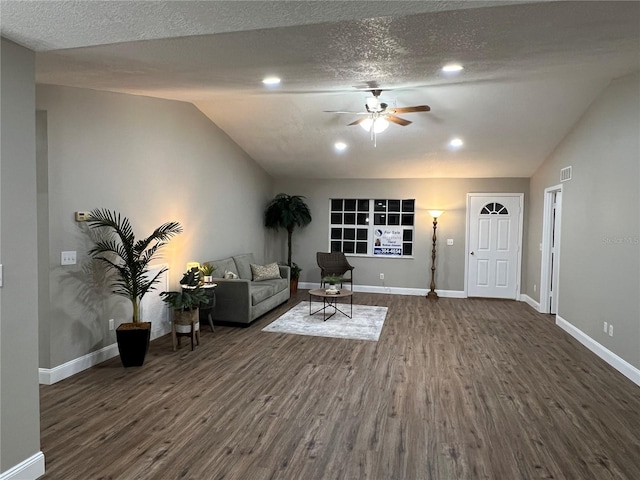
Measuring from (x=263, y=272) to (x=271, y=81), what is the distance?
3.92 m

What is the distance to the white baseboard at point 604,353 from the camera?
3.75 metres

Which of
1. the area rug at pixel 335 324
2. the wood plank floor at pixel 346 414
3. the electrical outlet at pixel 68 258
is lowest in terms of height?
the wood plank floor at pixel 346 414

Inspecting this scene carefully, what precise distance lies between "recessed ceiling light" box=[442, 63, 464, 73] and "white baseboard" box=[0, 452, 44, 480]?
366cm

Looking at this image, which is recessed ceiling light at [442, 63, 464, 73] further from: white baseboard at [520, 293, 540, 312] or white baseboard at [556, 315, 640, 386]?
white baseboard at [520, 293, 540, 312]

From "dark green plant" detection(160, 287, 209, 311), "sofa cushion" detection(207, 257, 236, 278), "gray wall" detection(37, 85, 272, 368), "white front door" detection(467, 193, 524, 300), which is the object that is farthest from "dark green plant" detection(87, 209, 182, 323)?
"white front door" detection(467, 193, 524, 300)

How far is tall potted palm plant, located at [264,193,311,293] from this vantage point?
7953 mm

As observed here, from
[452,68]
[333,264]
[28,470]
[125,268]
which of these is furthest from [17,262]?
[333,264]

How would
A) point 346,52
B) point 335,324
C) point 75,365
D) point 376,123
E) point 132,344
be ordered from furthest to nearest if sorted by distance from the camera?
point 335,324, point 376,123, point 132,344, point 75,365, point 346,52

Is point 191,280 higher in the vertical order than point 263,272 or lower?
higher

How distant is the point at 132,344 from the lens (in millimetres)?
3832

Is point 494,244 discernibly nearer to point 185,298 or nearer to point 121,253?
point 185,298

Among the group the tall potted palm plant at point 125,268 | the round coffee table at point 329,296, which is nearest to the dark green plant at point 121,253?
the tall potted palm plant at point 125,268

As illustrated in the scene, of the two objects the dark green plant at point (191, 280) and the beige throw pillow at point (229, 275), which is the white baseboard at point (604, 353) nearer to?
the dark green plant at point (191, 280)

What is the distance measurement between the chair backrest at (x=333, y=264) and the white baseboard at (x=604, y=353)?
3773 millimetres
